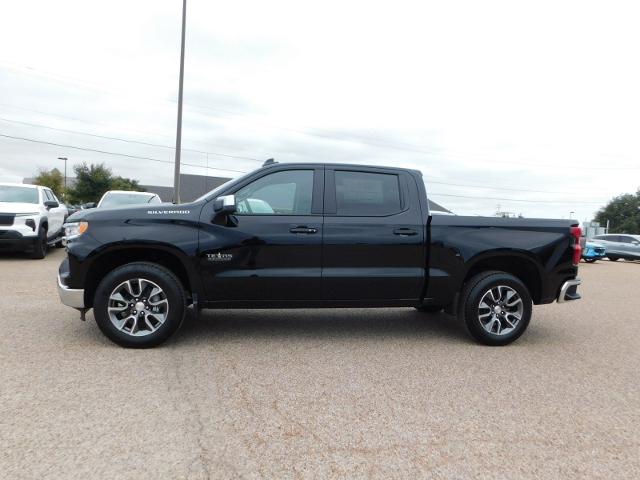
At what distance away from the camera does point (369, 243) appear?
5.17 m

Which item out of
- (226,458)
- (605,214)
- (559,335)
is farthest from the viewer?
(605,214)

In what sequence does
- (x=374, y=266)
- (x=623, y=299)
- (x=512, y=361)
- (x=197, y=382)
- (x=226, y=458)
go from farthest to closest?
(x=623, y=299)
(x=374, y=266)
(x=512, y=361)
(x=197, y=382)
(x=226, y=458)

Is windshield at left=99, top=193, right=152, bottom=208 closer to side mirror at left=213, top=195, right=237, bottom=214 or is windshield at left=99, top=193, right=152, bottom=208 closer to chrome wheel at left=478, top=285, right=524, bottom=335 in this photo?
side mirror at left=213, top=195, right=237, bottom=214

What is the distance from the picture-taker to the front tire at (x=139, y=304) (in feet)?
15.8

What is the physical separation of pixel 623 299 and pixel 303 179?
6.98 m

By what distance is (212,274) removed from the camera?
497 cm

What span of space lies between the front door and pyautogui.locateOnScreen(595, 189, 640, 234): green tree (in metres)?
94.7

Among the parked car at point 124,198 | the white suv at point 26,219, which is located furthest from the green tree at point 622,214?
the white suv at point 26,219

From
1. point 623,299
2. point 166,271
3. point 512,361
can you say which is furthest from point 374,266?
point 623,299

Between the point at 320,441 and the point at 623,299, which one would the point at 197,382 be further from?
the point at 623,299

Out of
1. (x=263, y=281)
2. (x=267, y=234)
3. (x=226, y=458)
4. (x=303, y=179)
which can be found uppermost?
(x=303, y=179)

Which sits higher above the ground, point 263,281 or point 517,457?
point 263,281

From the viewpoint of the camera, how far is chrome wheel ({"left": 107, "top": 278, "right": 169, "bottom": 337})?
4844mm

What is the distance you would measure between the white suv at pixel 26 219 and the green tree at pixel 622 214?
92.5m
